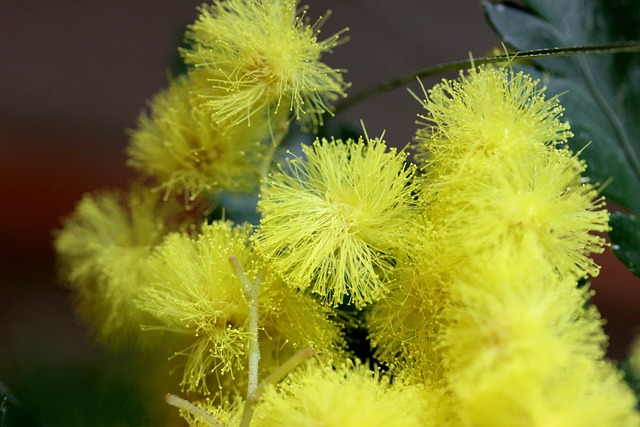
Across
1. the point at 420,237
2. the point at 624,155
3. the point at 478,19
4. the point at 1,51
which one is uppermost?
the point at 478,19

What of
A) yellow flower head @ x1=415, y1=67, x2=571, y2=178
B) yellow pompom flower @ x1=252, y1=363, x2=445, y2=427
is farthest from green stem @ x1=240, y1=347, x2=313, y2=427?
yellow flower head @ x1=415, y1=67, x2=571, y2=178

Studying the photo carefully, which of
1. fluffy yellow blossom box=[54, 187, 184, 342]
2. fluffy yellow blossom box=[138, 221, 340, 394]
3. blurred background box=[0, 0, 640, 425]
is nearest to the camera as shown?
fluffy yellow blossom box=[138, 221, 340, 394]

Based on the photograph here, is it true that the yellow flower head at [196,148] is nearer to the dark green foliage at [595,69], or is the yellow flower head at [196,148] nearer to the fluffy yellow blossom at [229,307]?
the fluffy yellow blossom at [229,307]

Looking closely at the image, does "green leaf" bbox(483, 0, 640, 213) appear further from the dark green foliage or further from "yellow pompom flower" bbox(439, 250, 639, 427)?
"yellow pompom flower" bbox(439, 250, 639, 427)

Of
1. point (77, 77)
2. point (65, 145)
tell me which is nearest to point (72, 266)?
point (65, 145)

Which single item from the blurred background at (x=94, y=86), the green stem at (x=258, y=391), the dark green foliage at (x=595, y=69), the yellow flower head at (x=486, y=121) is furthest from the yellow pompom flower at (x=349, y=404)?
the blurred background at (x=94, y=86)

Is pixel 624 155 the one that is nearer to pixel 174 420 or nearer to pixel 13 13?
pixel 174 420
